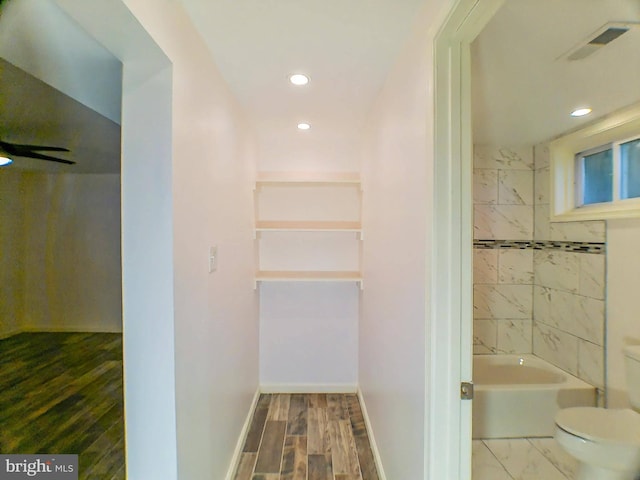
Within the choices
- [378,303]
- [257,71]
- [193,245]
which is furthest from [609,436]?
[257,71]

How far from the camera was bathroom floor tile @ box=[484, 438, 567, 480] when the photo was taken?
6.44 feet

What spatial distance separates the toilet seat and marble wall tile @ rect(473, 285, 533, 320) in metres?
1.17

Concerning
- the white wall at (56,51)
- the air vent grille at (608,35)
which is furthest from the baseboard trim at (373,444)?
the white wall at (56,51)

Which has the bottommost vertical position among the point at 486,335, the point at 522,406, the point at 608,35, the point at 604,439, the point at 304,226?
the point at 522,406

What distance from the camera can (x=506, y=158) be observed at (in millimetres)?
2957

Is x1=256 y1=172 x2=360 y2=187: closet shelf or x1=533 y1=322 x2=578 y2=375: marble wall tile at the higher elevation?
x1=256 y1=172 x2=360 y2=187: closet shelf

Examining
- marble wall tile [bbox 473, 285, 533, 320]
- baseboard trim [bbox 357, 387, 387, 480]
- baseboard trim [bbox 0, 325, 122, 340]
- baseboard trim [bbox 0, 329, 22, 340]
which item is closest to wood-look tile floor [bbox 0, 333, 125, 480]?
baseboard trim [bbox 0, 329, 22, 340]

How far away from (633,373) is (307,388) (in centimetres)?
244

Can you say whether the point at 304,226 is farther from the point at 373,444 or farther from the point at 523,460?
the point at 523,460

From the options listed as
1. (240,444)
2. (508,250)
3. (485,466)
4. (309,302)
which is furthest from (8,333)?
(508,250)

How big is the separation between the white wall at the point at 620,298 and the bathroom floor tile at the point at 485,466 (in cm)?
98

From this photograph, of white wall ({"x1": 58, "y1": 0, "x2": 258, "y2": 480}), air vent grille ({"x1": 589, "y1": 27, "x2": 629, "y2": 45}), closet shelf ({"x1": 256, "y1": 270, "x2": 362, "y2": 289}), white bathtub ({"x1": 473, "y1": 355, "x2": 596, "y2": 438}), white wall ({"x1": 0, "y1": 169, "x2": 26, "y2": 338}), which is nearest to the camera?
white wall ({"x1": 58, "y1": 0, "x2": 258, "y2": 480})

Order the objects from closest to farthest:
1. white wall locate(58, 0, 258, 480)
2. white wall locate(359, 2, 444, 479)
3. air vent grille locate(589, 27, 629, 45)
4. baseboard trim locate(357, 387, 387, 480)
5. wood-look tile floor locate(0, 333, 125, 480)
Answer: white wall locate(58, 0, 258, 480), white wall locate(359, 2, 444, 479), air vent grille locate(589, 27, 629, 45), baseboard trim locate(357, 387, 387, 480), wood-look tile floor locate(0, 333, 125, 480)

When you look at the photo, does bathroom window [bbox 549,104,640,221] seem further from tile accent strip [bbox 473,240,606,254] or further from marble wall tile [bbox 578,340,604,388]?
marble wall tile [bbox 578,340,604,388]
